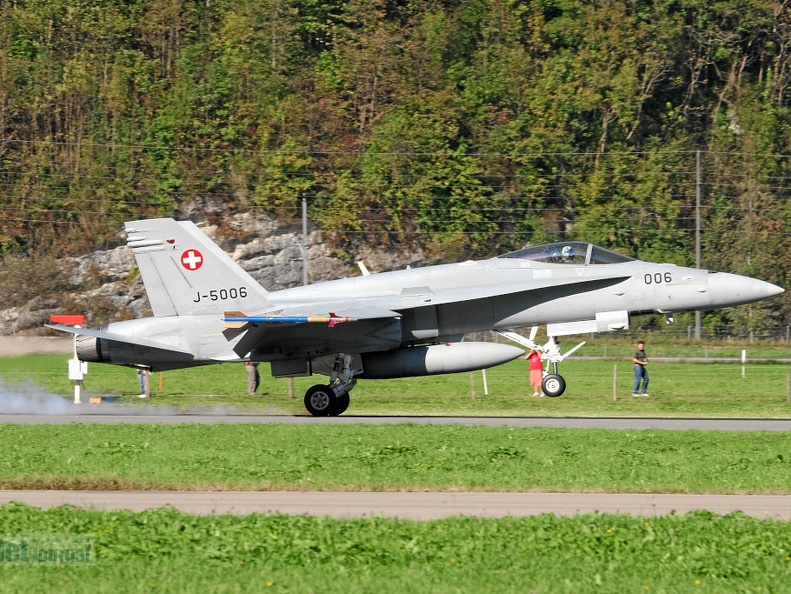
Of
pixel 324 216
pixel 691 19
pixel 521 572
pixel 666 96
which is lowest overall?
pixel 521 572

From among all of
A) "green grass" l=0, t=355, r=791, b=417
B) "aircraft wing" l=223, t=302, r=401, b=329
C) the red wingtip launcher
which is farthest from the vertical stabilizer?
"green grass" l=0, t=355, r=791, b=417

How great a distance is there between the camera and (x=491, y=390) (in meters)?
31.9

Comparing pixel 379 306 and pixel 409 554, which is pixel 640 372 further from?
pixel 409 554

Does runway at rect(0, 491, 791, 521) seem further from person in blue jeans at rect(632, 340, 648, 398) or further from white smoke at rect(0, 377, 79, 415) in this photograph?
person in blue jeans at rect(632, 340, 648, 398)

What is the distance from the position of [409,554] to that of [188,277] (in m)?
14.4

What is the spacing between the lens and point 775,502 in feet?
41.2

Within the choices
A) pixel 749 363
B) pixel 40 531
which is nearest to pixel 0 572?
pixel 40 531

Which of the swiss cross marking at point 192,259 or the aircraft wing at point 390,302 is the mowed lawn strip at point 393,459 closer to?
the aircraft wing at point 390,302

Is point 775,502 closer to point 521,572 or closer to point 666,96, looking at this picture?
point 521,572

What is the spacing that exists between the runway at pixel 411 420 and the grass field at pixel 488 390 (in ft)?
5.73

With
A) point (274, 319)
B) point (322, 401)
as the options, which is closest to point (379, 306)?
point (274, 319)

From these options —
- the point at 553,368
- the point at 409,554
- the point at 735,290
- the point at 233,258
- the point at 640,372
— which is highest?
the point at 233,258

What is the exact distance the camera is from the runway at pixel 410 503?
11.8 m

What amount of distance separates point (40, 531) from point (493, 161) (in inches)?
1967
